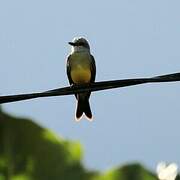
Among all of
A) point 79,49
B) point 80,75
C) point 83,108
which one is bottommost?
point 83,108

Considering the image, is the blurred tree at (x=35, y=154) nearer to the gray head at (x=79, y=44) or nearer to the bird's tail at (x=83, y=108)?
the bird's tail at (x=83, y=108)

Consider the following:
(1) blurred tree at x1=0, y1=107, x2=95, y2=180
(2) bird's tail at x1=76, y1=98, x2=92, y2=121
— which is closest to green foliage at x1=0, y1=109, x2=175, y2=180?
(1) blurred tree at x1=0, y1=107, x2=95, y2=180

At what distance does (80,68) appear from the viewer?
734 centimetres

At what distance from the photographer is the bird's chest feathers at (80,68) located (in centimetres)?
721

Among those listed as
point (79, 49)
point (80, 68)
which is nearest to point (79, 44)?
point (79, 49)

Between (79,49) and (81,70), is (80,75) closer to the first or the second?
(81,70)

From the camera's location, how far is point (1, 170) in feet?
2.28

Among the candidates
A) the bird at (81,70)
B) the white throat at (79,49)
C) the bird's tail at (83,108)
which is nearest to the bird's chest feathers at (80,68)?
the bird at (81,70)

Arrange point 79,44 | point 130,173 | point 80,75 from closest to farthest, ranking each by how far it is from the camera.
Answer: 1. point 130,173
2. point 80,75
3. point 79,44

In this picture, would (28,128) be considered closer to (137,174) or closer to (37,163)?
(37,163)

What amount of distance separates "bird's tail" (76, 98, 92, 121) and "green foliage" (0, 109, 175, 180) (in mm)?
6857

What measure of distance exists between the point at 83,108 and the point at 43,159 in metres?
7.08

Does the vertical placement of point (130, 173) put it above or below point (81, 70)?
above

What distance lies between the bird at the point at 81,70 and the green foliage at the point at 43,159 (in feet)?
20.6
